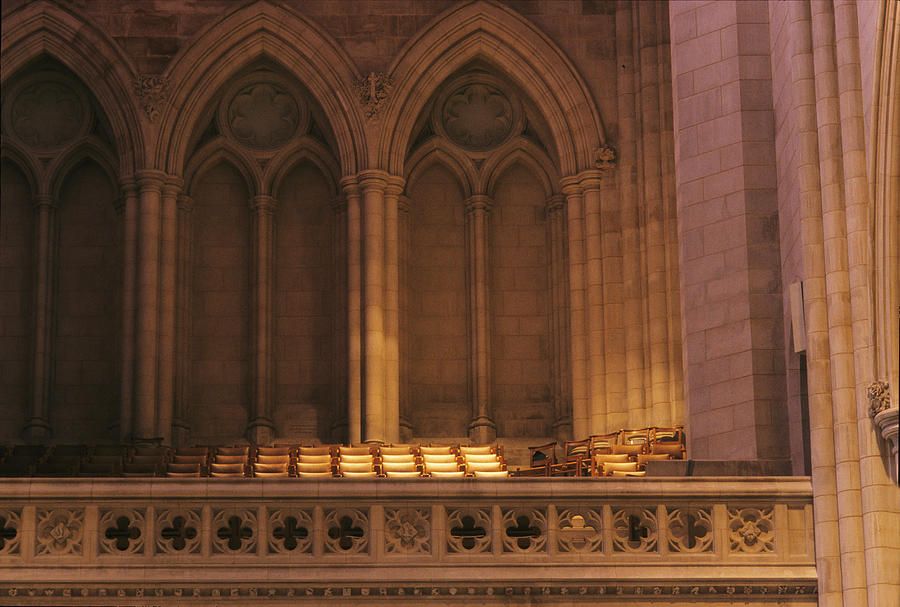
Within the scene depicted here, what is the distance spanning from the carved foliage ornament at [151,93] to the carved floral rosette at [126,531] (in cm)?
1009

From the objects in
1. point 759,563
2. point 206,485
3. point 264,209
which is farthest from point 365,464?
point 264,209

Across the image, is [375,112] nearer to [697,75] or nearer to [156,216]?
[156,216]

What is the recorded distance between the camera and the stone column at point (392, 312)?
→ 2370 cm

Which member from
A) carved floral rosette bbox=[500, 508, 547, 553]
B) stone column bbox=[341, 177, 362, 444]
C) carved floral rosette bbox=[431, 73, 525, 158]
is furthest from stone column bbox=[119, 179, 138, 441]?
carved floral rosette bbox=[500, 508, 547, 553]

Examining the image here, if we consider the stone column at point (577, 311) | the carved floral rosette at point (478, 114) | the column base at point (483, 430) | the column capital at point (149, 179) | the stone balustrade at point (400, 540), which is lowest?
the stone balustrade at point (400, 540)

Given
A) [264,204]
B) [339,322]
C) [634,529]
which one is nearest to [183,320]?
[264,204]

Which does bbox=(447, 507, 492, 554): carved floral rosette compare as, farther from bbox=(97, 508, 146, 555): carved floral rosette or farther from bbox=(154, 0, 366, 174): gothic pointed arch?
bbox=(154, 0, 366, 174): gothic pointed arch

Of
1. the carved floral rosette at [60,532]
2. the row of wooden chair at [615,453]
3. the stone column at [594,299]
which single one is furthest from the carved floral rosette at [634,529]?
the stone column at [594,299]

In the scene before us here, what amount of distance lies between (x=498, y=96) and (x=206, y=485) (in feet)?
37.3

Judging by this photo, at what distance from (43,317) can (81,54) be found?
3.63 meters

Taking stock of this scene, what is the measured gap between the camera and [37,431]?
78.7ft

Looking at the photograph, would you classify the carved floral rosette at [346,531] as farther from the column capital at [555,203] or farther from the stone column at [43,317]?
the column capital at [555,203]

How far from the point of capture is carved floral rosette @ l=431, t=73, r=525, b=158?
25359 mm

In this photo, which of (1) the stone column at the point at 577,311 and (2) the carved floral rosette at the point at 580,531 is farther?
(1) the stone column at the point at 577,311
